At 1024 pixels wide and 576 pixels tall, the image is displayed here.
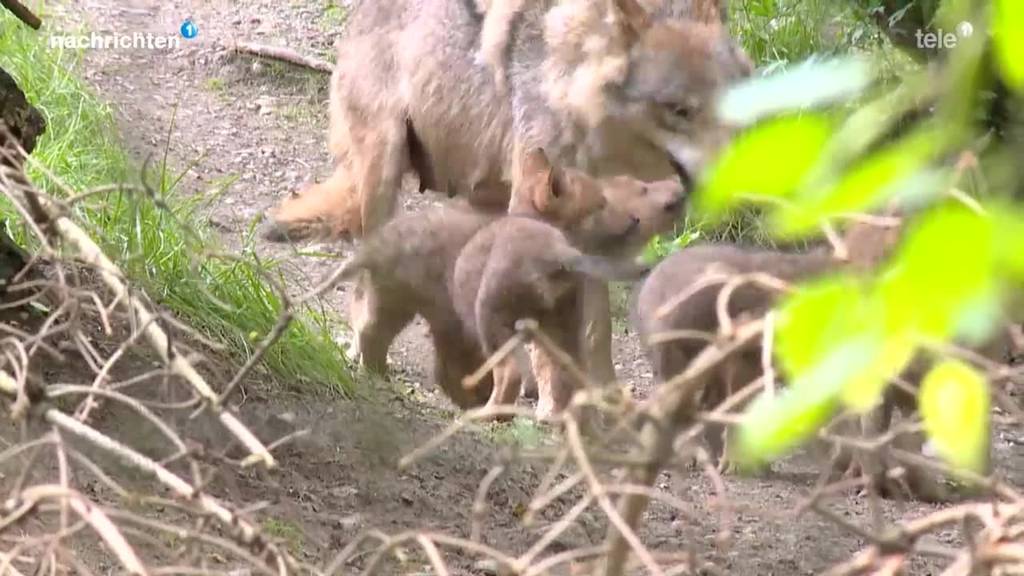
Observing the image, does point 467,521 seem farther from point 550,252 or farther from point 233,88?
point 233,88

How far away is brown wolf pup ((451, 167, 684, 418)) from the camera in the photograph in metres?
4.50

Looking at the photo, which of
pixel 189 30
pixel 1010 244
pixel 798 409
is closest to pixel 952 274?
pixel 1010 244

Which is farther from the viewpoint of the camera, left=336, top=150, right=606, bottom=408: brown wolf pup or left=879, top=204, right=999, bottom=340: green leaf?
left=336, top=150, right=606, bottom=408: brown wolf pup

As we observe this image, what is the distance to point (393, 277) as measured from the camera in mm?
5070

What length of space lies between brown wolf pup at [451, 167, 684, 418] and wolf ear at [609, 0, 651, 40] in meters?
0.59

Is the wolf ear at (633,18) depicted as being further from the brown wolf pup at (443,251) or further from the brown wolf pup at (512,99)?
the brown wolf pup at (443,251)

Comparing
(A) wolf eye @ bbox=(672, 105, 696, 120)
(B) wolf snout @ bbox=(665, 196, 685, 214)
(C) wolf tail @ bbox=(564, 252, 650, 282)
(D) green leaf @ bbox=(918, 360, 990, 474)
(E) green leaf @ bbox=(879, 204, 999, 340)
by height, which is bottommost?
(C) wolf tail @ bbox=(564, 252, 650, 282)

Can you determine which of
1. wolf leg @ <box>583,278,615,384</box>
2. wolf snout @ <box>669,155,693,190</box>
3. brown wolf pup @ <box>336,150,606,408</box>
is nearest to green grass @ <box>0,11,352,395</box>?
brown wolf pup @ <box>336,150,606,408</box>

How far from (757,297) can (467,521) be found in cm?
122

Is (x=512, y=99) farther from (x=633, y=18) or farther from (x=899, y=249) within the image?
(x=899, y=249)

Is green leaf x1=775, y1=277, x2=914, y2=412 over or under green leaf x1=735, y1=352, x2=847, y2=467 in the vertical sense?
over

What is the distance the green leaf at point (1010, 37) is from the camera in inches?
27.8

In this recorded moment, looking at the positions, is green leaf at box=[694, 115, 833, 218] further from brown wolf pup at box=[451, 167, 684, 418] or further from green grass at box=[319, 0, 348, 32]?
green grass at box=[319, 0, 348, 32]

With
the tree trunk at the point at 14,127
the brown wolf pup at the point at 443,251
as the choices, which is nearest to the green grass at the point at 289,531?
the tree trunk at the point at 14,127
